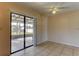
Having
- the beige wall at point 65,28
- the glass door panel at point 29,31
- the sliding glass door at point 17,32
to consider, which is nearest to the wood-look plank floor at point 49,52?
the sliding glass door at point 17,32

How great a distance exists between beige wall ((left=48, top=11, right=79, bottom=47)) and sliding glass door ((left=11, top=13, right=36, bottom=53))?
228cm

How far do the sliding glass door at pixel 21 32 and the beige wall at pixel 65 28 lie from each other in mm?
2285

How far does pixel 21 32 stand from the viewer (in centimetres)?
528

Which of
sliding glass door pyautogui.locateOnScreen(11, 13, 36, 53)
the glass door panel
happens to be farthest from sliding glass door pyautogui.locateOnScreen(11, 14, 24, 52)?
the glass door panel

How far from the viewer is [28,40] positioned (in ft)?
20.0

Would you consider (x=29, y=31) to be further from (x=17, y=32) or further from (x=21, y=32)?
(x=17, y=32)

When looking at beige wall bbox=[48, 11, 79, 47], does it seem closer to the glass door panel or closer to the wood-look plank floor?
the wood-look plank floor

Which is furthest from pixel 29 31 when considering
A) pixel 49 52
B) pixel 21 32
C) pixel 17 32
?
pixel 49 52

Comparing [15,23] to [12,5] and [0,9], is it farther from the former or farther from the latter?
[0,9]

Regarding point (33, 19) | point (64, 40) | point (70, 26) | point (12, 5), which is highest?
point (12, 5)

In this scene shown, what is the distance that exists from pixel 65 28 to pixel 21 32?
3403 mm

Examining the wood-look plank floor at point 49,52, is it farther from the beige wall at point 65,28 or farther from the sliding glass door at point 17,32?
the beige wall at point 65,28

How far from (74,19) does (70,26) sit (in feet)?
1.85

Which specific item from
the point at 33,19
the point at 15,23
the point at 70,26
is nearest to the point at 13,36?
the point at 15,23
